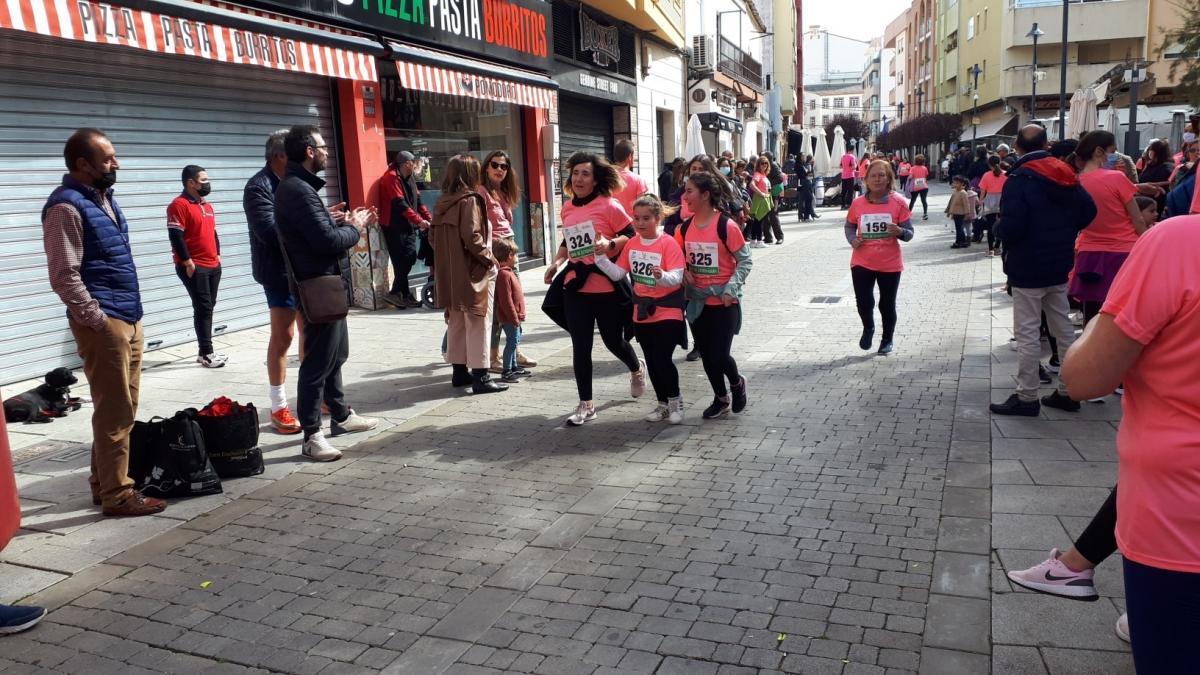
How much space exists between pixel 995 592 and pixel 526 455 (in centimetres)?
299

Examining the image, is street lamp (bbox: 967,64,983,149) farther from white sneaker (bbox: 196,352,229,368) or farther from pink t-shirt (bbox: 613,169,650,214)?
white sneaker (bbox: 196,352,229,368)

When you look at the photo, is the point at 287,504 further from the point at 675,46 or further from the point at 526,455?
the point at 675,46

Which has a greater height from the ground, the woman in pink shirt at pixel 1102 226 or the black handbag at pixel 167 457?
the woman in pink shirt at pixel 1102 226

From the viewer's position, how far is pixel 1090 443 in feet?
18.5

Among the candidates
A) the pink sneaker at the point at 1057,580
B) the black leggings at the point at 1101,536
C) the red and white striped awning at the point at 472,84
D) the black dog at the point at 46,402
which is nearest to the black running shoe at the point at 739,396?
the pink sneaker at the point at 1057,580

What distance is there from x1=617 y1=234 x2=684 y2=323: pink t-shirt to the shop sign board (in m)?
5.89

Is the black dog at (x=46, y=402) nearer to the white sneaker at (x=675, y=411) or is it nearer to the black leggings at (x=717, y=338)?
the white sneaker at (x=675, y=411)

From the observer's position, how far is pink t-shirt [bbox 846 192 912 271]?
328 inches

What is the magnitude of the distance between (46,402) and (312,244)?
301 centimetres

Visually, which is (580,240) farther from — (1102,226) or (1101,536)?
(1101,536)

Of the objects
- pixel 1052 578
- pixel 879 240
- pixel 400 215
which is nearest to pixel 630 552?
pixel 1052 578

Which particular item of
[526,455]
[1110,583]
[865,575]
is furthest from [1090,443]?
[526,455]

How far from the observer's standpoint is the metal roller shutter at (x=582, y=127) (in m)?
18.1

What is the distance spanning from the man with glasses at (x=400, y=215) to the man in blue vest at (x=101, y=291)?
699 cm
